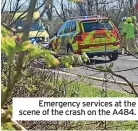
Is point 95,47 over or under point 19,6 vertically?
under

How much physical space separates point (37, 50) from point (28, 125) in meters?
2.67

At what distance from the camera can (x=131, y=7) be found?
3.54 m

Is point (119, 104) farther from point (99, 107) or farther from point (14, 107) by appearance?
point (14, 107)

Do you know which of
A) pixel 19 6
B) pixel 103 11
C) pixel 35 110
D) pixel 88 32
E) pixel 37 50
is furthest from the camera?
pixel 88 32

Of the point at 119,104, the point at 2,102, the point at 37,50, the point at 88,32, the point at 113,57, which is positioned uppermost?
the point at 37,50

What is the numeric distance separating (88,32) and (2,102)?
17.0 meters

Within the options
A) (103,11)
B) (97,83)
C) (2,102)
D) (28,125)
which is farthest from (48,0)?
(97,83)

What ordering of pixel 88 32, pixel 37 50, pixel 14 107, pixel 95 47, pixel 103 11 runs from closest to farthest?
pixel 37 50 < pixel 14 107 < pixel 103 11 < pixel 95 47 < pixel 88 32

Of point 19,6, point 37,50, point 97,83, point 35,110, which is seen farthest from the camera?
point 97,83

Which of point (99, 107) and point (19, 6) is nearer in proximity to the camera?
point (99, 107)

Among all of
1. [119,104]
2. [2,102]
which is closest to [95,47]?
[119,104]

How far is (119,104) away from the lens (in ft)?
7.94

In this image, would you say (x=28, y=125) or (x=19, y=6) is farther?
(x=28, y=125)

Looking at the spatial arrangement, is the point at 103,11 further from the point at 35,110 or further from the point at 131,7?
the point at 35,110
